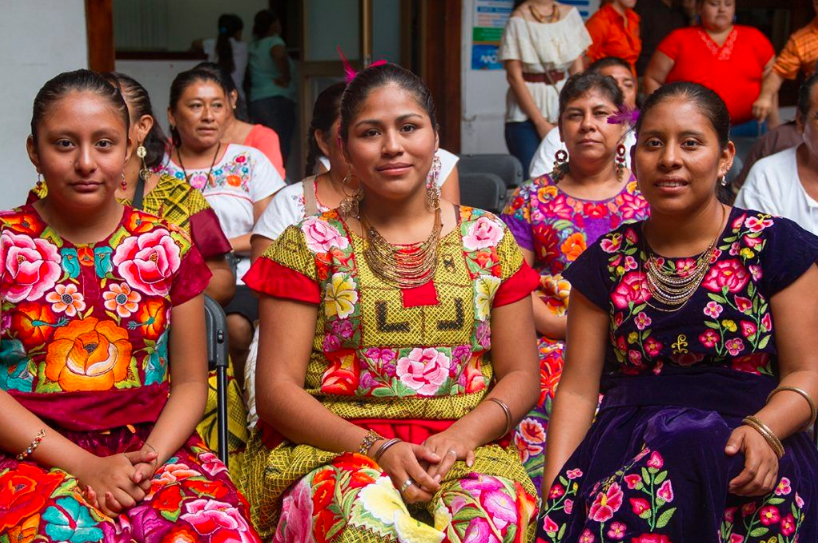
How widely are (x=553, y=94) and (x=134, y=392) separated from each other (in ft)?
14.7

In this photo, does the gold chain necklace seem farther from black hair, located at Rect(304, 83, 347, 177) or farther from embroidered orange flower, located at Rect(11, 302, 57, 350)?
black hair, located at Rect(304, 83, 347, 177)

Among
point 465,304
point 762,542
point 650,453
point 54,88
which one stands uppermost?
point 54,88

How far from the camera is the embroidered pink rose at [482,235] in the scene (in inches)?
113

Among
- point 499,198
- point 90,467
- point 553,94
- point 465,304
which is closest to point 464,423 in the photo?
point 465,304

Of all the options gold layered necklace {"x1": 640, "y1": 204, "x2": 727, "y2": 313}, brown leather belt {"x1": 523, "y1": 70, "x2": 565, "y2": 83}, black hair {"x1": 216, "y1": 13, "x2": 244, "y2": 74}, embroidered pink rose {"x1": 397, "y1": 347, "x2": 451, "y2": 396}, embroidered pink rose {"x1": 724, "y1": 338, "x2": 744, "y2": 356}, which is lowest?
embroidered pink rose {"x1": 397, "y1": 347, "x2": 451, "y2": 396}

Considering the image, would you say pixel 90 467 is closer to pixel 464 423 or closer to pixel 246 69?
pixel 464 423

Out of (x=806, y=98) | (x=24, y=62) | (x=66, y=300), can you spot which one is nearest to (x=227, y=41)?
(x=24, y=62)

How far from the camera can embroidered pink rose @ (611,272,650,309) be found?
2.67m

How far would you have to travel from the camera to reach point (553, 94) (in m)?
6.65

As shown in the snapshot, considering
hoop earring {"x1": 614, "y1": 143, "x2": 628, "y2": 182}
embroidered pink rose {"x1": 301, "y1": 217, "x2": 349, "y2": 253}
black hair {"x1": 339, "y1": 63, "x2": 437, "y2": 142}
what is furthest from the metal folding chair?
hoop earring {"x1": 614, "y1": 143, "x2": 628, "y2": 182}

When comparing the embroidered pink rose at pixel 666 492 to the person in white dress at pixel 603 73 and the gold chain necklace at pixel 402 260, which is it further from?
the person in white dress at pixel 603 73

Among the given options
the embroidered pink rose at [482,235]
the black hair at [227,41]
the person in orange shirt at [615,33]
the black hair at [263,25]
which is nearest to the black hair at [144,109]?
the embroidered pink rose at [482,235]

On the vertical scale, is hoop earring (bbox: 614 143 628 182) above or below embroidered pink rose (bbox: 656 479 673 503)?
above

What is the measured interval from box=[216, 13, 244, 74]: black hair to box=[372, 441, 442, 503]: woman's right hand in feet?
25.5
